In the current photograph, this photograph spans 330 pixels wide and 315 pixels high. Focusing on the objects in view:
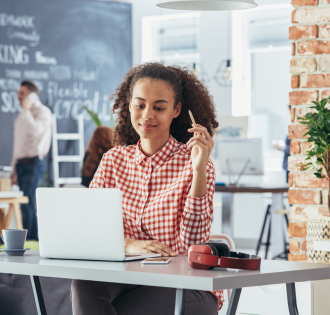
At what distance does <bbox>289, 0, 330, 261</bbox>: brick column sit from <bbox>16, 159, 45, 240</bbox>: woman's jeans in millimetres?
3983

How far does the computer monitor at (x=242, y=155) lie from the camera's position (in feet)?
16.5

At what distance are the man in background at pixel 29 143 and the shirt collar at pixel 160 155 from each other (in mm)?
4348

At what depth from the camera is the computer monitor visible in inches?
197

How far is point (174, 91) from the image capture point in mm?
1976

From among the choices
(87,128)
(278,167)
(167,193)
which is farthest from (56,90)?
(167,193)

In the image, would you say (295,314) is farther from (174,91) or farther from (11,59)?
(11,59)

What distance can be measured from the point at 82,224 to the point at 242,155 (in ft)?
12.3

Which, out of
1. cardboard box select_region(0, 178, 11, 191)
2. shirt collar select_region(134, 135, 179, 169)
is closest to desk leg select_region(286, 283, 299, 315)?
shirt collar select_region(134, 135, 179, 169)

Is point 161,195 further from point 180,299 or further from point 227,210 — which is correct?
point 227,210

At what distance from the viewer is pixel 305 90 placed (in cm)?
259

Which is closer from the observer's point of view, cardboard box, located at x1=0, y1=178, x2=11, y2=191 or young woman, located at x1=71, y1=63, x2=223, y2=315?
young woman, located at x1=71, y1=63, x2=223, y2=315

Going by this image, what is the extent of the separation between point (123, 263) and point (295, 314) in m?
0.51

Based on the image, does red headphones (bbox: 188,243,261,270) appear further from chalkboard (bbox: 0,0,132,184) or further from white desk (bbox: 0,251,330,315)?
chalkboard (bbox: 0,0,132,184)

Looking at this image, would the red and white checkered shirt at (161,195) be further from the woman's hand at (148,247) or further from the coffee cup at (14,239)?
the coffee cup at (14,239)
